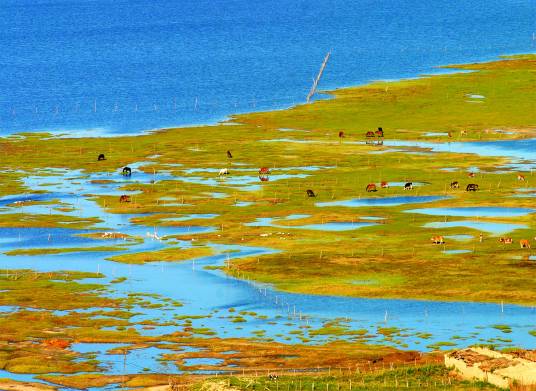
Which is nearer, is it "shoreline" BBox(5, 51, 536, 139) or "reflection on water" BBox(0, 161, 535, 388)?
"reflection on water" BBox(0, 161, 535, 388)

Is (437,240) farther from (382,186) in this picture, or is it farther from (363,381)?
(363,381)

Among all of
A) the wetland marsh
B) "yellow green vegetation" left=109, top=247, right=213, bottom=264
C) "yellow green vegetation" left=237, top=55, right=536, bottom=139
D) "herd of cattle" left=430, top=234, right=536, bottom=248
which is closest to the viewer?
the wetland marsh

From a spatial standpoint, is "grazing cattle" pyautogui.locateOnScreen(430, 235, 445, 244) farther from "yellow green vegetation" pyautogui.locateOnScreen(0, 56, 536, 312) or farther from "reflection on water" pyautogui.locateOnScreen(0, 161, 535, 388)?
"reflection on water" pyautogui.locateOnScreen(0, 161, 535, 388)

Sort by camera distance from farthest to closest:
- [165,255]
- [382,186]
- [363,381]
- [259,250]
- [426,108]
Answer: [426,108]
[382,186]
[259,250]
[165,255]
[363,381]

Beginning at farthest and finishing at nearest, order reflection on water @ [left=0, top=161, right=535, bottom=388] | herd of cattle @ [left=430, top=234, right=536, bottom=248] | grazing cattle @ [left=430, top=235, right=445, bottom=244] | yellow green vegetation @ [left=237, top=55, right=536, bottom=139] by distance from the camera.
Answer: yellow green vegetation @ [left=237, top=55, right=536, bottom=139], grazing cattle @ [left=430, top=235, right=445, bottom=244], herd of cattle @ [left=430, top=234, right=536, bottom=248], reflection on water @ [left=0, top=161, right=535, bottom=388]

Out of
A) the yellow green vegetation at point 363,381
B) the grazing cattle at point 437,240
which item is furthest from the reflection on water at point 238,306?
the grazing cattle at point 437,240

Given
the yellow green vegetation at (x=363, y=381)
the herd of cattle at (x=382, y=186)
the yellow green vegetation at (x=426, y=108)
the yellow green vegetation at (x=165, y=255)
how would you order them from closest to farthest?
the yellow green vegetation at (x=363, y=381)
the yellow green vegetation at (x=165, y=255)
the herd of cattle at (x=382, y=186)
the yellow green vegetation at (x=426, y=108)

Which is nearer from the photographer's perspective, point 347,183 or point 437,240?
point 437,240

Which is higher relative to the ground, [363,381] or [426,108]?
[426,108]

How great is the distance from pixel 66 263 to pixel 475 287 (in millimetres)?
26410

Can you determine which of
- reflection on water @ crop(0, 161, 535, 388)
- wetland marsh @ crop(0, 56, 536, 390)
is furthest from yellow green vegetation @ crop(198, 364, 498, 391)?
reflection on water @ crop(0, 161, 535, 388)

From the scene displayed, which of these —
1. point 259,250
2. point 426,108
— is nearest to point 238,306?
point 259,250

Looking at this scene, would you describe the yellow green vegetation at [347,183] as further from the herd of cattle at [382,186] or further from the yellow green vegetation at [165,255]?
the herd of cattle at [382,186]

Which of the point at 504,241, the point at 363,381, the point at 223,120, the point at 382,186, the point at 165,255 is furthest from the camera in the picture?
the point at 223,120
